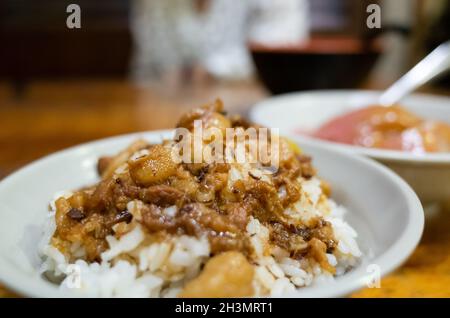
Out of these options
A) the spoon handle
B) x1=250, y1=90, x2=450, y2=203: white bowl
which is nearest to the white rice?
x1=250, y1=90, x2=450, y2=203: white bowl

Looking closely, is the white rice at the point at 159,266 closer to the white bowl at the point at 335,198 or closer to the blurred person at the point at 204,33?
the white bowl at the point at 335,198

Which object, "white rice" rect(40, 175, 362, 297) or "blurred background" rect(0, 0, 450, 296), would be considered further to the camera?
"blurred background" rect(0, 0, 450, 296)

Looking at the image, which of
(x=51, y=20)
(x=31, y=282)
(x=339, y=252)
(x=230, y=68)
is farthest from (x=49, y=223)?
(x=51, y=20)

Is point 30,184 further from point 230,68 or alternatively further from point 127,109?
point 230,68

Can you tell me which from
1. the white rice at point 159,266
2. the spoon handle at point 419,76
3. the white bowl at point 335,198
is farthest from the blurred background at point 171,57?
the white rice at point 159,266

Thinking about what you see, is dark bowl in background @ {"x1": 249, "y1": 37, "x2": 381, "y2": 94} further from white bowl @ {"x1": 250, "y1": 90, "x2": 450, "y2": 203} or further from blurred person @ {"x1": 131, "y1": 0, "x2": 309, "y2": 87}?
blurred person @ {"x1": 131, "y1": 0, "x2": 309, "y2": 87}
